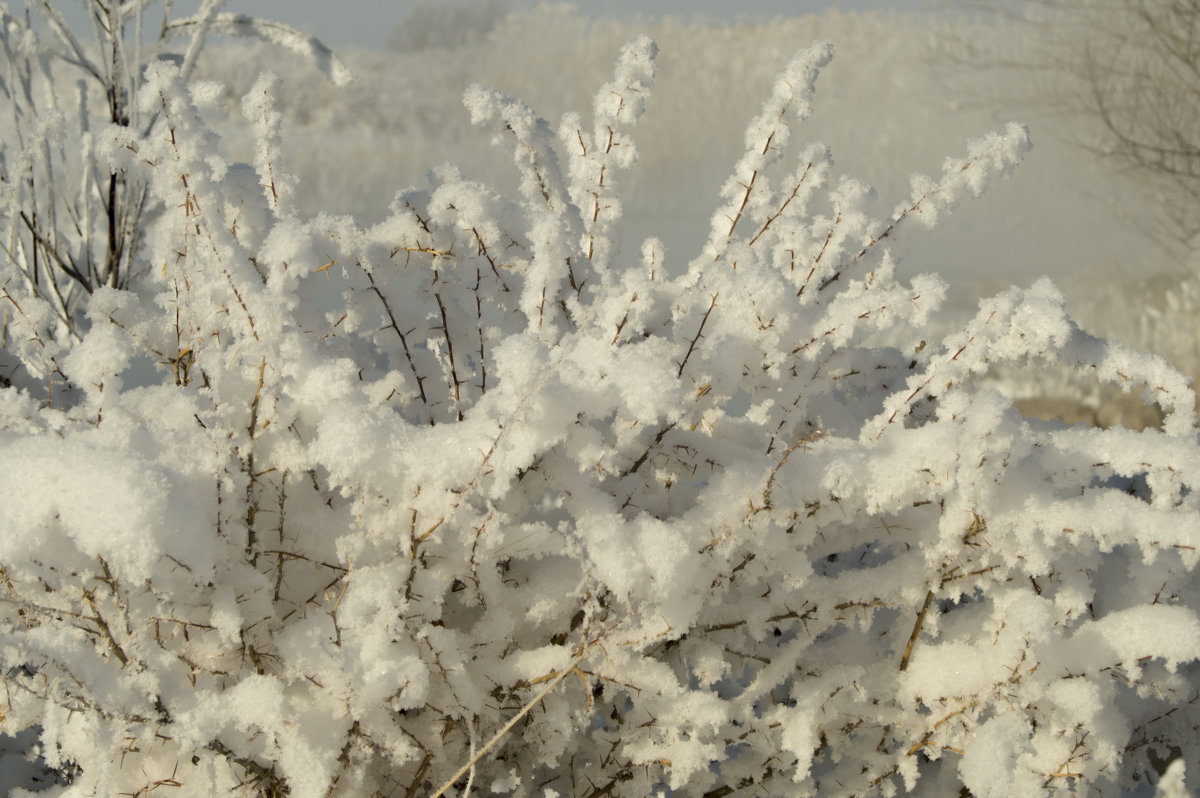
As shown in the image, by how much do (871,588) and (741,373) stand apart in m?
0.40

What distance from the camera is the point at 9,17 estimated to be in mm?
2404

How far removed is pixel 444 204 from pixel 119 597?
693 mm

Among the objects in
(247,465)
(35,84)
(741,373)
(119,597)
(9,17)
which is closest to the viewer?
(119,597)

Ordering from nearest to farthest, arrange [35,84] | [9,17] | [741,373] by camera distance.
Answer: [741,373], [9,17], [35,84]

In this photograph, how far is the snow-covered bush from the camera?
0.99m

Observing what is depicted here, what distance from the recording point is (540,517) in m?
1.34

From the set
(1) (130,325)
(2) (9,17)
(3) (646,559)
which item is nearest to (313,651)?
(3) (646,559)

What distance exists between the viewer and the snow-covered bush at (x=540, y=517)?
988mm

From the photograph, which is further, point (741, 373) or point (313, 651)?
point (741, 373)

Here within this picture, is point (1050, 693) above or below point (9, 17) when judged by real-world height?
below

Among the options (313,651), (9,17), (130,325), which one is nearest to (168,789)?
(313,651)

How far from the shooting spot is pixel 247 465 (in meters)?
1.09

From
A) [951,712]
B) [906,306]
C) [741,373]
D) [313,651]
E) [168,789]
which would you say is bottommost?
[168,789]

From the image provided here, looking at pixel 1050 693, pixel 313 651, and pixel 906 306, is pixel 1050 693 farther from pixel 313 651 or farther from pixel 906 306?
pixel 313 651
